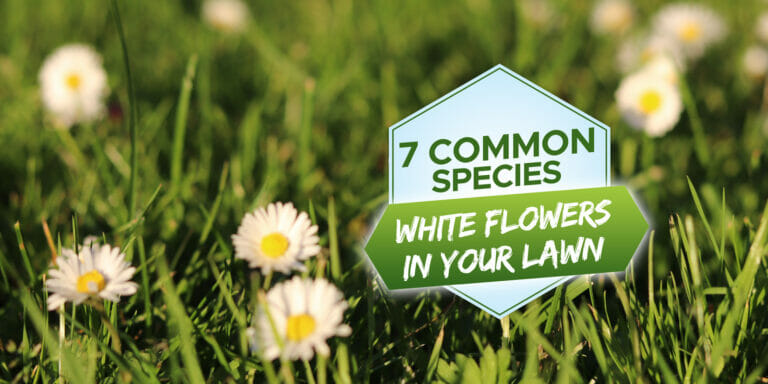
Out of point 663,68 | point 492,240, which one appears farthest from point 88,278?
point 663,68

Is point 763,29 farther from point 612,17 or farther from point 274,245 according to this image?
point 274,245

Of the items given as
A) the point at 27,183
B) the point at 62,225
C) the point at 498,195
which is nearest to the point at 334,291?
the point at 498,195

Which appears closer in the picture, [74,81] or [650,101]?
[650,101]

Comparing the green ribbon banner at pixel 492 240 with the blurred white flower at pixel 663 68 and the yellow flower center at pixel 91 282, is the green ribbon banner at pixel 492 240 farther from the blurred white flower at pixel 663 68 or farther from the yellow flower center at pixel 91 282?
the blurred white flower at pixel 663 68

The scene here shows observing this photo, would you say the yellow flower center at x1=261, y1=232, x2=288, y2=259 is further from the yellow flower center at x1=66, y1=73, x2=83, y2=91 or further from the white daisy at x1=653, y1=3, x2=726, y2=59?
the white daisy at x1=653, y1=3, x2=726, y2=59

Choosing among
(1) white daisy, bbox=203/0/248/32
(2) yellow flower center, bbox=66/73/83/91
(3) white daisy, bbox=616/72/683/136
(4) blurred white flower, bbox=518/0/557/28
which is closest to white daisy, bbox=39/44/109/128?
(2) yellow flower center, bbox=66/73/83/91
